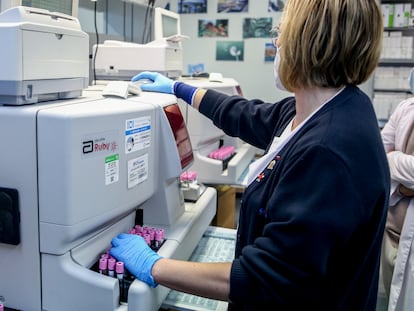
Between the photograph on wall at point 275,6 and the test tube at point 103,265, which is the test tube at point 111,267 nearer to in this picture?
the test tube at point 103,265

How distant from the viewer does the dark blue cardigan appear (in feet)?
2.56

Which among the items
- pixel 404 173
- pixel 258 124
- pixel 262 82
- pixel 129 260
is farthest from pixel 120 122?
pixel 262 82

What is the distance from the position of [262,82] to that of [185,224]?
9.46 feet

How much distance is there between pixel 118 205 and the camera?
1.02 meters

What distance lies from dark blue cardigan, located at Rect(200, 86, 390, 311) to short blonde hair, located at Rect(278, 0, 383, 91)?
2.0 inches

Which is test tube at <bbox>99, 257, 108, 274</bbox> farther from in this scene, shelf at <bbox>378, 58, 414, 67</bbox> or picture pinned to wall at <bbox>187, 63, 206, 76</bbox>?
shelf at <bbox>378, 58, 414, 67</bbox>

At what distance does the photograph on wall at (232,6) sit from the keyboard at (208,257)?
2.82 metres

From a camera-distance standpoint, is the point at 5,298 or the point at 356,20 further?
the point at 5,298

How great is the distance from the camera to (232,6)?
154 inches

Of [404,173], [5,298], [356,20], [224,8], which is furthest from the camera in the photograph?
[224,8]

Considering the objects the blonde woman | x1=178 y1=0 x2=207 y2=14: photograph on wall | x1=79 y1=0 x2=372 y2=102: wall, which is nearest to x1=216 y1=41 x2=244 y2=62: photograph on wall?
x1=79 y1=0 x2=372 y2=102: wall

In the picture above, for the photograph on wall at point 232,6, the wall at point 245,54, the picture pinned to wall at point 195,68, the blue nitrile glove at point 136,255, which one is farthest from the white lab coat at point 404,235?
the picture pinned to wall at point 195,68

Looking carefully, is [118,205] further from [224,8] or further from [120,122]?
[224,8]

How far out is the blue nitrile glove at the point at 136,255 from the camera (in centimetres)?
97
